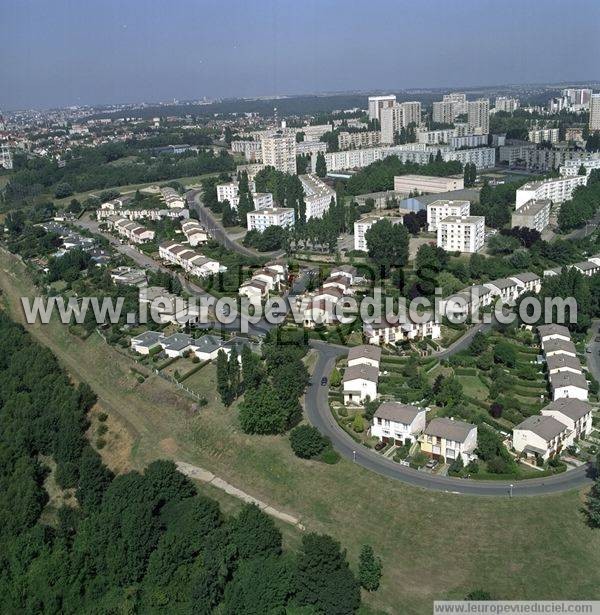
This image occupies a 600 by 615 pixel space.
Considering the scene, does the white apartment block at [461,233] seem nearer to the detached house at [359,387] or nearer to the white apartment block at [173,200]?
the detached house at [359,387]

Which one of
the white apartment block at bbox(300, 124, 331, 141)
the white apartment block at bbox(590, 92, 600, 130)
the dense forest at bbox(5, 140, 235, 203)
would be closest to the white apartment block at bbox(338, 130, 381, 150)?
the white apartment block at bbox(300, 124, 331, 141)

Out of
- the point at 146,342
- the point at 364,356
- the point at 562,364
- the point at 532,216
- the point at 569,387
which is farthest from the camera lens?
the point at 532,216

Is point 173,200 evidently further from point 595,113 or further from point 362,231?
point 595,113

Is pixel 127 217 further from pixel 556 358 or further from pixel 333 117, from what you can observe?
pixel 333 117

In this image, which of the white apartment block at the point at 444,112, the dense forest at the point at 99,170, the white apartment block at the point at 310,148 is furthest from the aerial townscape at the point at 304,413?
the white apartment block at the point at 444,112

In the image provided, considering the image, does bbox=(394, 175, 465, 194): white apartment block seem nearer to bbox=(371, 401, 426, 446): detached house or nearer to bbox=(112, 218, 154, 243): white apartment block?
bbox=(112, 218, 154, 243): white apartment block

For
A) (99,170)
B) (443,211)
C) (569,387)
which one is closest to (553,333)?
(569,387)
